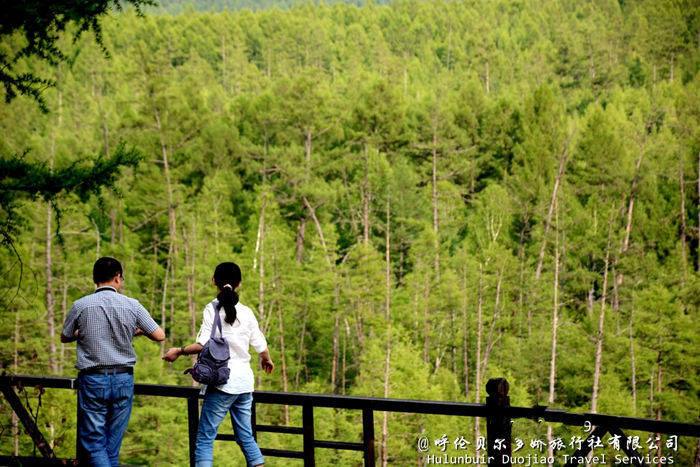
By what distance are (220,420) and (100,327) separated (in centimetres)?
90

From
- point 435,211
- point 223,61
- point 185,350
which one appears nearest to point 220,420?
point 185,350

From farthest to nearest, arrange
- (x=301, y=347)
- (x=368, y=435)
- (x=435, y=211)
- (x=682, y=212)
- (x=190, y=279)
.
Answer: (x=435, y=211), (x=682, y=212), (x=301, y=347), (x=190, y=279), (x=368, y=435)

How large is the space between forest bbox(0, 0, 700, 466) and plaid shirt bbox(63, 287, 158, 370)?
1754cm

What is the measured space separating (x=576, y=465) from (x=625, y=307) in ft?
110

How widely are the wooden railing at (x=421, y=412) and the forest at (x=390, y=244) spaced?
1632 cm

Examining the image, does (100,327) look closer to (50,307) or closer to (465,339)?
(50,307)

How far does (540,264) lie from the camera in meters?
38.0

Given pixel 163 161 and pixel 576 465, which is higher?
pixel 163 161

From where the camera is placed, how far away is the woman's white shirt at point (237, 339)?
163 inches

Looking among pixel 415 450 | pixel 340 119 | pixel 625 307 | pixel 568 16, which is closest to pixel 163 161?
pixel 340 119

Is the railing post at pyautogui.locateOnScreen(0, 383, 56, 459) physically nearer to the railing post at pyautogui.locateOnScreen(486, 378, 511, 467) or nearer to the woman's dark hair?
the woman's dark hair

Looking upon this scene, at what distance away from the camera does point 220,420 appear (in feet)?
14.1

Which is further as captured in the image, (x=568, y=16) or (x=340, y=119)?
(x=568, y=16)

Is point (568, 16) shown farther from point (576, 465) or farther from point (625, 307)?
point (576, 465)
